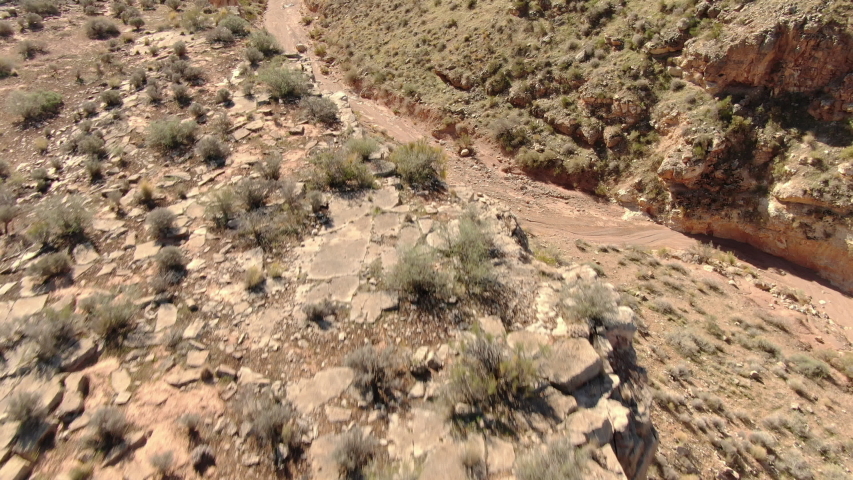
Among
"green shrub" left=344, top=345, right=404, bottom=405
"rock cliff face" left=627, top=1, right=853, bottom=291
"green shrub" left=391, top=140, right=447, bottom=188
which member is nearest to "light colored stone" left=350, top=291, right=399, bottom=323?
"green shrub" left=344, top=345, right=404, bottom=405

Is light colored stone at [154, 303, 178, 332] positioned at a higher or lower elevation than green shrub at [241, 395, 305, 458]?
lower

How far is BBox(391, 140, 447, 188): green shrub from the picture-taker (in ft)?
25.4

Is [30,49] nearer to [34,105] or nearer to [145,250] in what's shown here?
[34,105]

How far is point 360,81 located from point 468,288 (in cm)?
1982

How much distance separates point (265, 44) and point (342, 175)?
27.4 ft

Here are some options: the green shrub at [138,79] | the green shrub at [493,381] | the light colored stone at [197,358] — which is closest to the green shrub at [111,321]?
the light colored stone at [197,358]

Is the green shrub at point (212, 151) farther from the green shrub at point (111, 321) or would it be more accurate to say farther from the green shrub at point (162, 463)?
the green shrub at point (162, 463)

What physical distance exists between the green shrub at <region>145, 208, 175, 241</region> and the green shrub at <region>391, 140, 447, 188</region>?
4.04m

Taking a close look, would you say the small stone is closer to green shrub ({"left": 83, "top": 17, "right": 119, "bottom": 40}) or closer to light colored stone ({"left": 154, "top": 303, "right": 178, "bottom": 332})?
light colored stone ({"left": 154, "top": 303, "right": 178, "bottom": 332})

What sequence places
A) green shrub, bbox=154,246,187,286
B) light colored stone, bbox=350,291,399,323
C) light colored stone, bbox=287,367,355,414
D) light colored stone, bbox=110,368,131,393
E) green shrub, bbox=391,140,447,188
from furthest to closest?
green shrub, bbox=391,140,447,188
green shrub, bbox=154,246,187,286
light colored stone, bbox=350,291,399,323
light colored stone, bbox=110,368,131,393
light colored stone, bbox=287,367,355,414

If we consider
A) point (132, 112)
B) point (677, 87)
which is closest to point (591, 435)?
point (132, 112)

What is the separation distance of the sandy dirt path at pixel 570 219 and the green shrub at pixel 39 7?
12.5 m

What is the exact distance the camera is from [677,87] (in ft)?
54.0

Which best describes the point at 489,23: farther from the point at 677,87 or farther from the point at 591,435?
the point at 591,435
